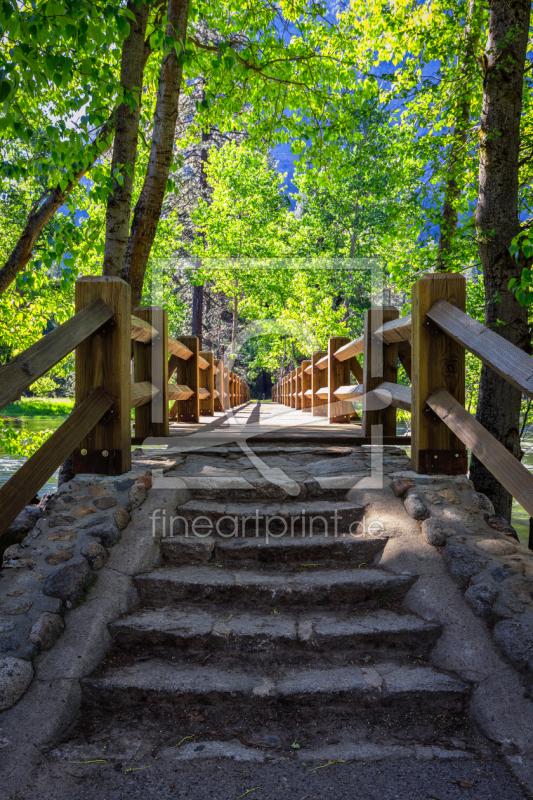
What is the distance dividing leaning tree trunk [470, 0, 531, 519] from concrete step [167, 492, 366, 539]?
1.92 m

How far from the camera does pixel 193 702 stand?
73.3 inches

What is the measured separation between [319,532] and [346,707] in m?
1.07

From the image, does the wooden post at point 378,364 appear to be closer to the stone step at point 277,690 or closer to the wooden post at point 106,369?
the wooden post at point 106,369

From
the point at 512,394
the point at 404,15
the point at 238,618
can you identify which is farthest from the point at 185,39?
the point at 238,618

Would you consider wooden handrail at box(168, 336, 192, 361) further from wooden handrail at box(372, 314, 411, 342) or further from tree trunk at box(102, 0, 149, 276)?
wooden handrail at box(372, 314, 411, 342)

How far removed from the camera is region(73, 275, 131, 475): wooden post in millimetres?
2961

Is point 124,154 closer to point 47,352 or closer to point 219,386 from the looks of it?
point 47,352

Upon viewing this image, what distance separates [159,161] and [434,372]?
350 centimetres

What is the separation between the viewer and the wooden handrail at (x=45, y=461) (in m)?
2.15

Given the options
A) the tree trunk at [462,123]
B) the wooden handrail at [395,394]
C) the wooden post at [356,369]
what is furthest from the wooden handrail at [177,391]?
the tree trunk at [462,123]

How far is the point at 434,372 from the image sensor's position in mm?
3020

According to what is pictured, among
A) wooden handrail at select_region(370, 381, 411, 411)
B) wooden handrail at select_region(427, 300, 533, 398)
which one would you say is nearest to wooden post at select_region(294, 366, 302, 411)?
wooden handrail at select_region(370, 381, 411, 411)

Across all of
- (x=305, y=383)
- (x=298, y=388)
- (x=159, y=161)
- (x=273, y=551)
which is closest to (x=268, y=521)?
(x=273, y=551)

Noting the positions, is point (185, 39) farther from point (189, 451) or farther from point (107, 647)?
point (107, 647)
